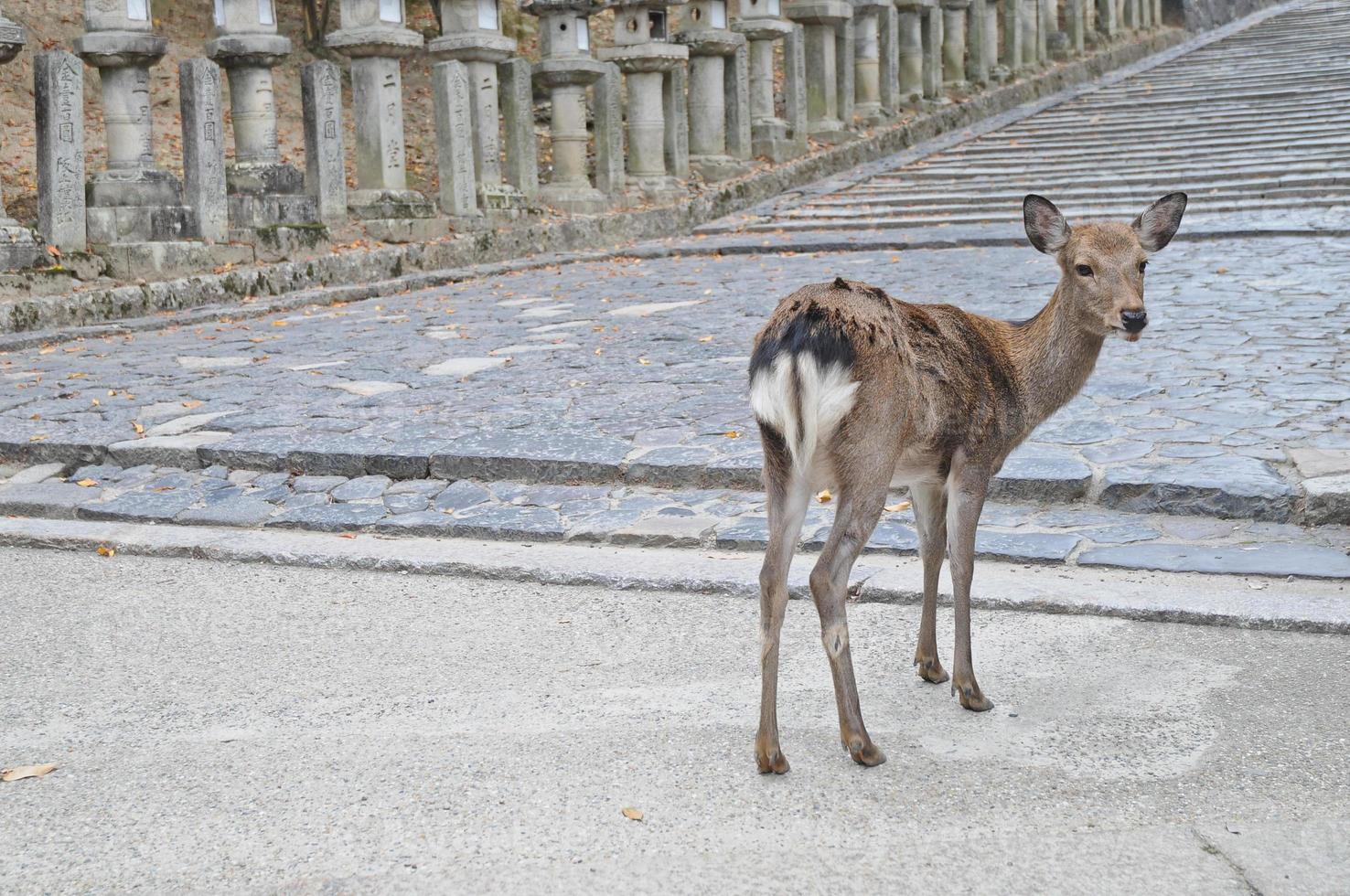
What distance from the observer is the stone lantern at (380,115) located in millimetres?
13695

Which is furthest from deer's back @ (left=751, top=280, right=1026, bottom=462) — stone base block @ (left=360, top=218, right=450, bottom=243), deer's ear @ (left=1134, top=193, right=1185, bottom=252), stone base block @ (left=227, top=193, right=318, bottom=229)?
stone base block @ (left=360, top=218, right=450, bottom=243)

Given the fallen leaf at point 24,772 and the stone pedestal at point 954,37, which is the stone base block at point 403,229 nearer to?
the fallen leaf at point 24,772

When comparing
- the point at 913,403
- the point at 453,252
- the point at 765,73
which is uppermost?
the point at 765,73

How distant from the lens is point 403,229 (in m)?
13.9

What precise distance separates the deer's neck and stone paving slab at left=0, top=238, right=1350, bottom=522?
151 cm

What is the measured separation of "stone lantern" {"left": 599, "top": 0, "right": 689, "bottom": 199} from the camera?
17000mm

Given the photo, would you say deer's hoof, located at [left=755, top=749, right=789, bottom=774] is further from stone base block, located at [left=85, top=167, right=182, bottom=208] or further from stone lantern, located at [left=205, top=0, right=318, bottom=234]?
stone lantern, located at [left=205, top=0, right=318, bottom=234]

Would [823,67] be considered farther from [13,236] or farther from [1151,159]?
[13,236]

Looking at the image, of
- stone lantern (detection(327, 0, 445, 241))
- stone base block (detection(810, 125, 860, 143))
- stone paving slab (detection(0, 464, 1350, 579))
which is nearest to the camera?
stone paving slab (detection(0, 464, 1350, 579))

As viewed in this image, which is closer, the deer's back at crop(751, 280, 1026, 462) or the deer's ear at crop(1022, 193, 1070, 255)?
the deer's back at crop(751, 280, 1026, 462)

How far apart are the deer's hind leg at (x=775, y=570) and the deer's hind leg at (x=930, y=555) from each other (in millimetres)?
507

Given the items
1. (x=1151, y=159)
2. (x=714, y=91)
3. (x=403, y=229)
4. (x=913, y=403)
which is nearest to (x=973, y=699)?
(x=913, y=403)

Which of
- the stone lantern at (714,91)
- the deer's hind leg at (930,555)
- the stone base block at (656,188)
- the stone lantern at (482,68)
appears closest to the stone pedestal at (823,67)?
the stone lantern at (714,91)

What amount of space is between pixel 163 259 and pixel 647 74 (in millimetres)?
7151
